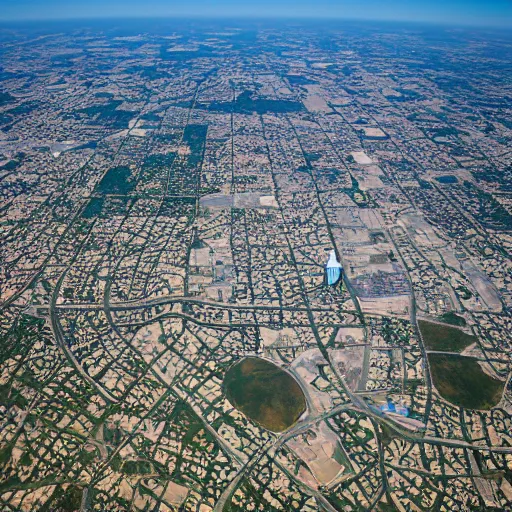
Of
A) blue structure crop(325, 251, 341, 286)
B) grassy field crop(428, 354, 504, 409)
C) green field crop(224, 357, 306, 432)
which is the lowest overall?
green field crop(224, 357, 306, 432)

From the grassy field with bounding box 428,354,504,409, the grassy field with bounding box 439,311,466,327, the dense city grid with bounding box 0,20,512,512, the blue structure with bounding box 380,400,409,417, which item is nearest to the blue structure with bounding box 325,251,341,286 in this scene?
the dense city grid with bounding box 0,20,512,512

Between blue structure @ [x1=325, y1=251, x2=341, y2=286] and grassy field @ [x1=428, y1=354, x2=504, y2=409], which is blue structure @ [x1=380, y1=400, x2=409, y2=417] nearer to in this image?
grassy field @ [x1=428, y1=354, x2=504, y2=409]

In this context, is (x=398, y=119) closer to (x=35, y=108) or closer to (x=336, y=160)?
(x=336, y=160)

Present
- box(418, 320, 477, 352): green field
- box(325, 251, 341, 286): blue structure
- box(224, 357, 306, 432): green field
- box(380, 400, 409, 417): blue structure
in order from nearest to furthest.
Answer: box(224, 357, 306, 432): green field, box(380, 400, 409, 417): blue structure, box(418, 320, 477, 352): green field, box(325, 251, 341, 286): blue structure

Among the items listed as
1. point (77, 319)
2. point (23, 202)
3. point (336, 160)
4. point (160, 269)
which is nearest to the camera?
point (77, 319)

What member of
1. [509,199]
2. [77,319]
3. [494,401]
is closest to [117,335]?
[77,319]

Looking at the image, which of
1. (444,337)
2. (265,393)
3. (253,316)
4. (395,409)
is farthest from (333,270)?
A: (265,393)
